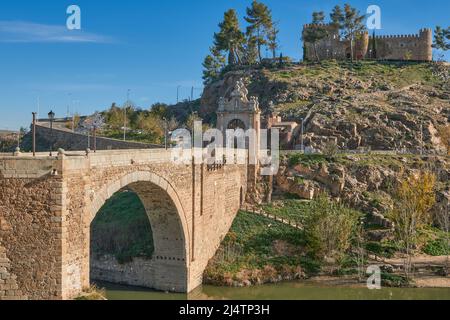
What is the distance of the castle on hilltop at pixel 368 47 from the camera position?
249 ft

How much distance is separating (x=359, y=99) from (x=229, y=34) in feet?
72.4

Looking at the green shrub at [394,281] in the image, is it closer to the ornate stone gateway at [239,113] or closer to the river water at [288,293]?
the river water at [288,293]

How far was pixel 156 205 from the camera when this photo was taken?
29.7 meters

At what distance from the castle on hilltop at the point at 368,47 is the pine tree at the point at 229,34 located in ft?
33.9

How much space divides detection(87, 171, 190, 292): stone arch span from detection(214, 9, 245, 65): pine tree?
1813 inches

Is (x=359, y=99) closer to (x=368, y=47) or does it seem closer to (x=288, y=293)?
(x=368, y=47)

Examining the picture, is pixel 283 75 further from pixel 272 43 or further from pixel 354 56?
pixel 354 56

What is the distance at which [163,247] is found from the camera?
105ft

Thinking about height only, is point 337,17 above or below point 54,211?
above

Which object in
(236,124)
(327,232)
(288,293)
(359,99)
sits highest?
(359,99)

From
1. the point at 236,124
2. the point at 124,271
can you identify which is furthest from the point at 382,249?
the point at 124,271

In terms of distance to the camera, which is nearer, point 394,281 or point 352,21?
point 394,281

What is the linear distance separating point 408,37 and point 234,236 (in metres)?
52.5

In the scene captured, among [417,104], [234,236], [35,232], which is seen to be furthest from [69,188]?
[417,104]
